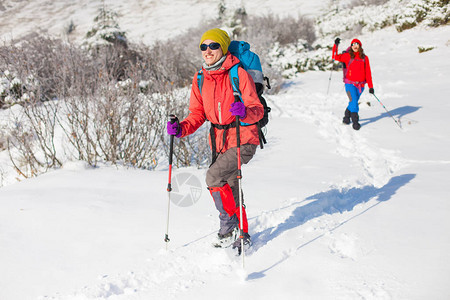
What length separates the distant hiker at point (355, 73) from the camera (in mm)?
6520

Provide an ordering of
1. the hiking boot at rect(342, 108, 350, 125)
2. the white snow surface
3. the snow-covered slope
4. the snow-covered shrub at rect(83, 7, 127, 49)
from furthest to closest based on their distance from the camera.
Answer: the snow-covered slope → the snow-covered shrub at rect(83, 7, 127, 49) → the hiking boot at rect(342, 108, 350, 125) → the white snow surface

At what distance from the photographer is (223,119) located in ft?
8.47

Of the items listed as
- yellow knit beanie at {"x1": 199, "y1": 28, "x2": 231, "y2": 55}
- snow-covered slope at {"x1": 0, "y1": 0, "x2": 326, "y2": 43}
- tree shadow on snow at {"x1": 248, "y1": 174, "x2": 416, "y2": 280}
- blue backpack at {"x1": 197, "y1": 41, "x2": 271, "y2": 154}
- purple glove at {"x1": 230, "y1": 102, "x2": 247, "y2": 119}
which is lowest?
tree shadow on snow at {"x1": 248, "y1": 174, "x2": 416, "y2": 280}

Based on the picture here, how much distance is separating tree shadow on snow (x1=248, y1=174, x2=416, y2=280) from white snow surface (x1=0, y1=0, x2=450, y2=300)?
13 mm

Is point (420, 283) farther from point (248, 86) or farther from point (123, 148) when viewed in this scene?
point (123, 148)

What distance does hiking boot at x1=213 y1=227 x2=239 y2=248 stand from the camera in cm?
273

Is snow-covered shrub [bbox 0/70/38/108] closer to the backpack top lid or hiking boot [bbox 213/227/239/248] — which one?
the backpack top lid

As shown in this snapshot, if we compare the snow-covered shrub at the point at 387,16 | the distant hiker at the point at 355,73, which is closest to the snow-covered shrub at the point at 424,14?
the snow-covered shrub at the point at 387,16

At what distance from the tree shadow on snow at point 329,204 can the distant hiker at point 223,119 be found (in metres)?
0.31

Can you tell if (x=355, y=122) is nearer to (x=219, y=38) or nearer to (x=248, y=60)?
(x=248, y=60)

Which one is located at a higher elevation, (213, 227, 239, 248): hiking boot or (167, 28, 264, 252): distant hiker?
(167, 28, 264, 252): distant hiker

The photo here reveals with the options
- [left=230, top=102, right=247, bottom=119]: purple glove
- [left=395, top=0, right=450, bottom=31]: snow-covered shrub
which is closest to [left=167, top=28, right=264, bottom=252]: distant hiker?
[left=230, top=102, right=247, bottom=119]: purple glove

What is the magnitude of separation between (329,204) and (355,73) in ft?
13.0

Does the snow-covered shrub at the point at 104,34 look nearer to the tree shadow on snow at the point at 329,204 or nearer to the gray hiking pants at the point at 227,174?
the tree shadow on snow at the point at 329,204
